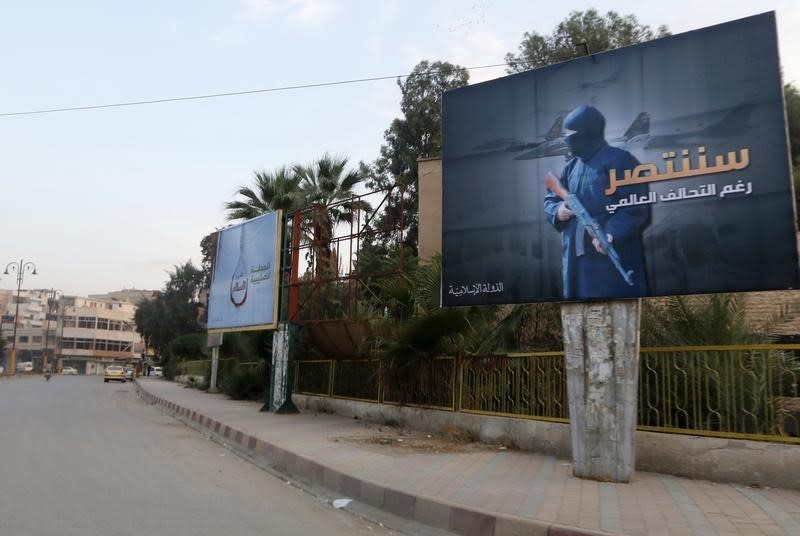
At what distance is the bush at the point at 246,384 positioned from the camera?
19.5 m

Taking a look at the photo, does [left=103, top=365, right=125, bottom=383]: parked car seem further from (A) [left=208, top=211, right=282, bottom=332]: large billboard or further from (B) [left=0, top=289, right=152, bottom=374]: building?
(B) [left=0, top=289, right=152, bottom=374]: building

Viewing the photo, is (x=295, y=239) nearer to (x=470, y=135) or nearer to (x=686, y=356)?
(x=470, y=135)

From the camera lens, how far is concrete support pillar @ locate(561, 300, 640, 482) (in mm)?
6496

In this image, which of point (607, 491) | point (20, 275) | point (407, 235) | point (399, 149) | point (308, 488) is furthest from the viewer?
point (20, 275)

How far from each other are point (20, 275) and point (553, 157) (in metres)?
62.7

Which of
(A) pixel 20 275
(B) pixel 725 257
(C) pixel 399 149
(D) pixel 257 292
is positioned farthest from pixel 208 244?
(B) pixel 725 257

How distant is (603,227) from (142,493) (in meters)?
5.73

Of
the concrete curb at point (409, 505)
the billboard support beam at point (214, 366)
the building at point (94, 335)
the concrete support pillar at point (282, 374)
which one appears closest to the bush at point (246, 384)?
the billboard support beam at point (214, 366)

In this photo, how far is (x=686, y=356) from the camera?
7016 millimetres

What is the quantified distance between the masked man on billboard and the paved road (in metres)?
3.71

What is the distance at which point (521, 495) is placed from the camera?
5.79 m

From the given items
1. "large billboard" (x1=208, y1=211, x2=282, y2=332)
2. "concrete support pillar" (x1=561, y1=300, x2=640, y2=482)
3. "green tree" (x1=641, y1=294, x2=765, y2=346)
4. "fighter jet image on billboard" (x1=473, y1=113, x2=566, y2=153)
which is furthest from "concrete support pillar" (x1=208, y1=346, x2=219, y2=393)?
"concrete support pillar" (x1=561, y1=300, x2=640, y2=482)

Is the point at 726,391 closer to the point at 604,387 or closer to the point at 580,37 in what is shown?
the point at 604,387

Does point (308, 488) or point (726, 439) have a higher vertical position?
point (726, 439)
